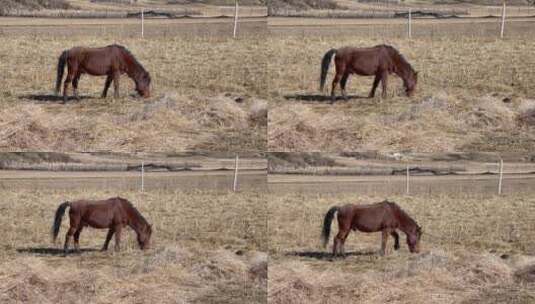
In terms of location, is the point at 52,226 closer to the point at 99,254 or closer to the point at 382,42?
the point at 99,254

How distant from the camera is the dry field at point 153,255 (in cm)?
1844

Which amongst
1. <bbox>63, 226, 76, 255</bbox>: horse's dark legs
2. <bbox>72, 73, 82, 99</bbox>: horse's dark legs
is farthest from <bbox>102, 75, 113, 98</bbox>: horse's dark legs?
<bbox>63, 226, 76, 255</bbox>: horse's dark legs

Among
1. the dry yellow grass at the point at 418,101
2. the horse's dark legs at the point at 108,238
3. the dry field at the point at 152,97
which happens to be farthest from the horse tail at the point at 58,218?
the dry yellow grass at the point at 418,101

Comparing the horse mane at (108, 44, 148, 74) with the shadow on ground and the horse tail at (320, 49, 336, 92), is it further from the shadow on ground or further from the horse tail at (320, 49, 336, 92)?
the horse tail at (320, 49, 336, 92)

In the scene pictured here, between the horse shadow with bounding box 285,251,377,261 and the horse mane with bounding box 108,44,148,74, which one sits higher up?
the horse mane with bounding box 108,44,148,74

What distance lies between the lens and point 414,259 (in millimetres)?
18750

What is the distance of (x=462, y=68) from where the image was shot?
19.9 metres

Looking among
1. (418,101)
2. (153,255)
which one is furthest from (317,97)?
(153,255)

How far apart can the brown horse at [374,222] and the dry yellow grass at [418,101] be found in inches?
31.1

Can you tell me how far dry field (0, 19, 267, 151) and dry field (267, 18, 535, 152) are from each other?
19.3 inches

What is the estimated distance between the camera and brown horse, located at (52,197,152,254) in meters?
18.9

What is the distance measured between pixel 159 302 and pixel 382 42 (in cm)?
478

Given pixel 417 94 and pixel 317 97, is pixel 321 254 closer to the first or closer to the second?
pixel 317 97

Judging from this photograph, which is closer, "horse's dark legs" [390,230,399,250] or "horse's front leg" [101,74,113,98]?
"horse's dark legs" [390,230,399,250]
